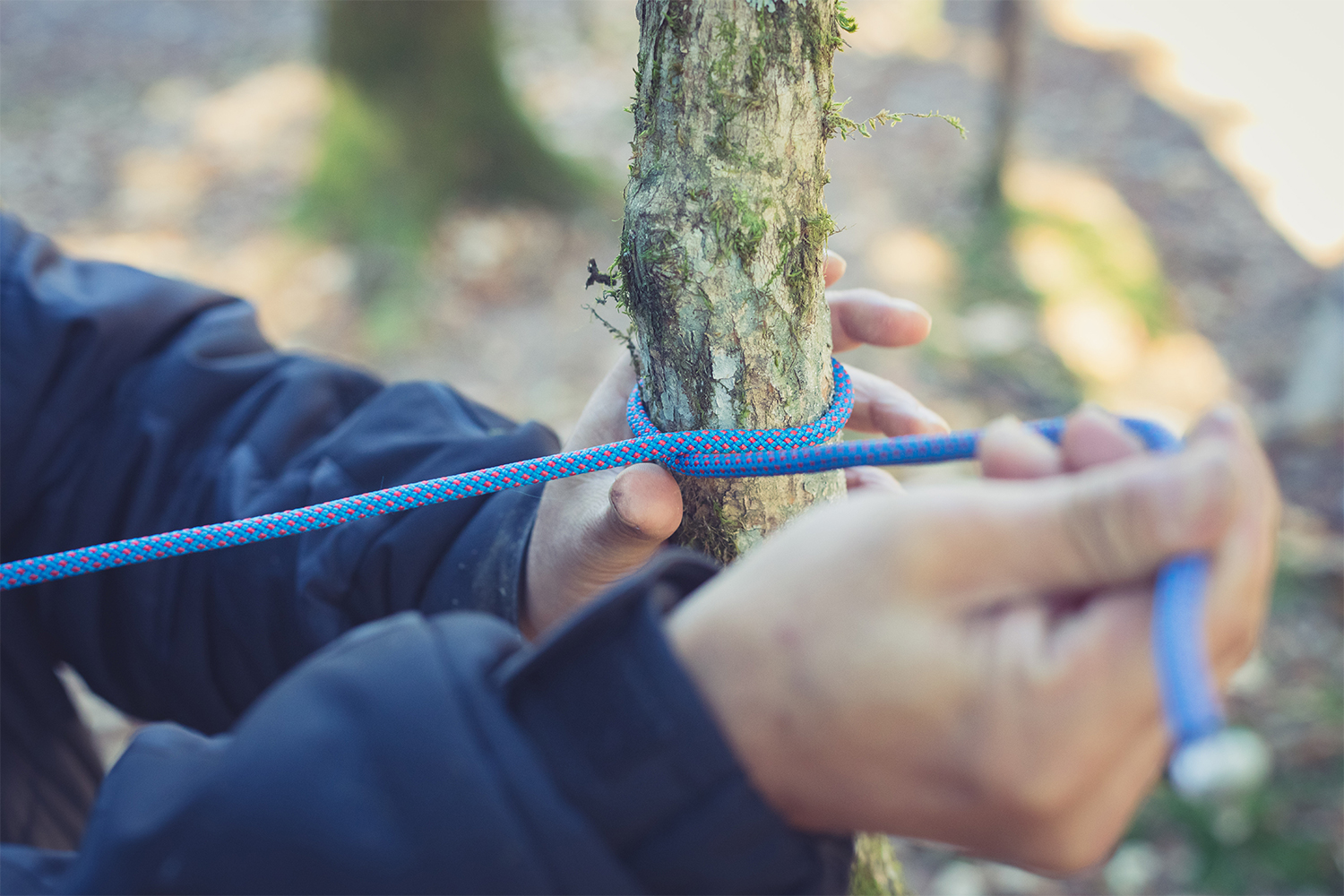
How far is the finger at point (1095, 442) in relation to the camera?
0.69 metres

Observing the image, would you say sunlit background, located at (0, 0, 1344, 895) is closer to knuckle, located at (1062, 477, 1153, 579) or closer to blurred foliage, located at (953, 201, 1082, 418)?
blurred foliage, located at (953, 201, 1082, 418)

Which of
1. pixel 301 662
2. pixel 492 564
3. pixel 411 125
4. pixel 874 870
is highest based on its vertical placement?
pixel 411 125

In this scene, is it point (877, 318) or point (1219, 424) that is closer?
point (1219, 424)

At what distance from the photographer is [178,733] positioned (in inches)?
28.5

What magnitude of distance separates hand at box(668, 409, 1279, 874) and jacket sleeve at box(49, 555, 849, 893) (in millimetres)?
37

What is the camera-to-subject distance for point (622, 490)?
1.02 metres

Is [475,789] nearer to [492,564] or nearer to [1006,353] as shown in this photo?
[492,564]

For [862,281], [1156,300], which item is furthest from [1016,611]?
[1156,300]

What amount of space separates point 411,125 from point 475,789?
4.07m

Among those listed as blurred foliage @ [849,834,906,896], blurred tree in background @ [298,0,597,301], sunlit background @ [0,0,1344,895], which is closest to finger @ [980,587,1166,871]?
blurred foliage @ [849,834,906,896]

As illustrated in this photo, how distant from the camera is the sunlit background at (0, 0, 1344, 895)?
275cm

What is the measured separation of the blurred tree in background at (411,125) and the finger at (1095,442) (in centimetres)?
371

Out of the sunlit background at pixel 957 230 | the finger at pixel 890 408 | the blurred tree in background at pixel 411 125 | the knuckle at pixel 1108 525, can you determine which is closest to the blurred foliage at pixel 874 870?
the finger at pixel 890 408

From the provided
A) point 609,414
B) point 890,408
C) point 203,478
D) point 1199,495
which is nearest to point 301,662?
point 203,478
